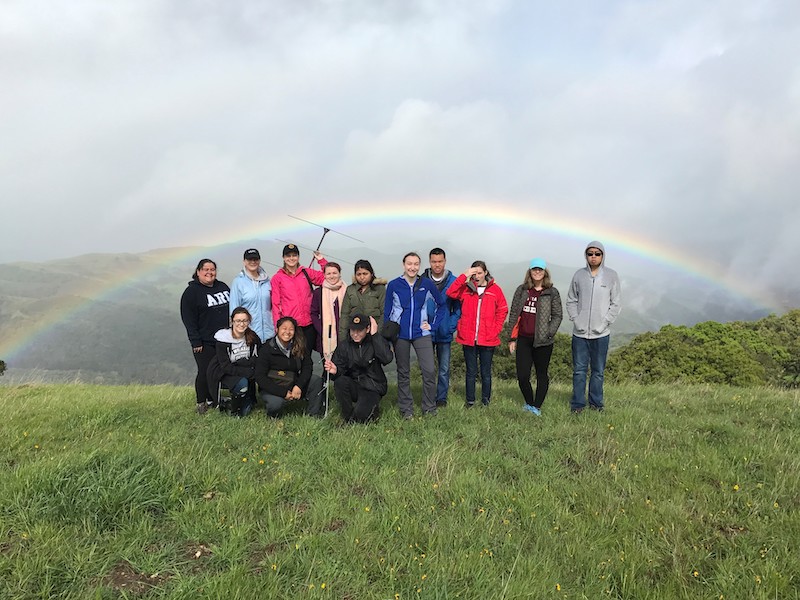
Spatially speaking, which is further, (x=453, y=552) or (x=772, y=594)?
(x=453, y=552)

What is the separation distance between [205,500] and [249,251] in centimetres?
437

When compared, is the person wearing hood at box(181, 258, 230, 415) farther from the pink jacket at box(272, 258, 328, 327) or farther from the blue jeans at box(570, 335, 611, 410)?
the blue jeans at box(570, 335, 611, 410)

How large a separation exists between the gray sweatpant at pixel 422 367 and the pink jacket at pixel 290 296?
1.86 meters

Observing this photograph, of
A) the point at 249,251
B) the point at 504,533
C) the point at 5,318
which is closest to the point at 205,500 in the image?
the point at 504,533

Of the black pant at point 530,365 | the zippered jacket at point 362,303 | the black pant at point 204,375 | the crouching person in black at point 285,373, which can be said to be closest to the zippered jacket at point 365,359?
the zippered jacket at point 362,303

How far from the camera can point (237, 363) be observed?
6.94m

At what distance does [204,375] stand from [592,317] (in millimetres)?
6665

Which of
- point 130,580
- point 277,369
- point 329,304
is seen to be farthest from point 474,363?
point 130,580

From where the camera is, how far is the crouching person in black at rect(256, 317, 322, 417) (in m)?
6.74

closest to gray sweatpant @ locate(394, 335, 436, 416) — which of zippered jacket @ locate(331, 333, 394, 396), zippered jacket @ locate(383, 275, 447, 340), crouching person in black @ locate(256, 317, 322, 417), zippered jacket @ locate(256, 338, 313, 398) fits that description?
zippered jacket @ locate(383, 275, 447, 340)

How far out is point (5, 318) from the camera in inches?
6191

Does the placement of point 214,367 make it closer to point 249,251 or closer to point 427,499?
point 249,251

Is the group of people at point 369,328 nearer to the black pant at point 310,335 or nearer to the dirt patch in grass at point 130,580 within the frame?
the black pant at point 310,335

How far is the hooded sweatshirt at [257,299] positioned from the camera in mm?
7312
